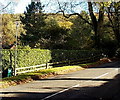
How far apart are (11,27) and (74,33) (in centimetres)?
2315

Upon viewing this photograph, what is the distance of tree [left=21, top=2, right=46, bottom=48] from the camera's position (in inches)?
2295

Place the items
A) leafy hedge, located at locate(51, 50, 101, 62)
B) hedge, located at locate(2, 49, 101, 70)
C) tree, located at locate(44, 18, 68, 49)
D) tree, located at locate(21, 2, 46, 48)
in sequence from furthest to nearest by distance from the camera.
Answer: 1. tree, located at locate(21, 2, 46, 48)
2. tree, located at locate(44, 18, 68, 49)
3. leafy hedge, located at locate(51, 50, 101, 62)
4. hedge, located at locate(2, 49, 101, 70)

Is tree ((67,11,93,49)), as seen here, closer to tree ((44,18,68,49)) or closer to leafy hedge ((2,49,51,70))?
tree ((44,18,68,49))

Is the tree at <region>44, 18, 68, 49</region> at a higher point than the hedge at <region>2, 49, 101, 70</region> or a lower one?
higher

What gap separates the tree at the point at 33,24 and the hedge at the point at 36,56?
1724cm

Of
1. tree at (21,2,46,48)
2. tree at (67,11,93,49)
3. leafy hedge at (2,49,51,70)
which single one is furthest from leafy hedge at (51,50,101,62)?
tree at (21,2,46,48)

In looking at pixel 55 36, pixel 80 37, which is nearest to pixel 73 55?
pixel 55 36

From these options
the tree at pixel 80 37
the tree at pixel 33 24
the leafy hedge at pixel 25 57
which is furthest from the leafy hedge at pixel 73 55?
the tree at pixel 33 24

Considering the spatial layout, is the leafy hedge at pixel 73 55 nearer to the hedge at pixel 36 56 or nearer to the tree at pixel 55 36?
the hedge at pixel 36 56

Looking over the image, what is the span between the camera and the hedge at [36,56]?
23.0 metres

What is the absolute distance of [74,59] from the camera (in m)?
38.8

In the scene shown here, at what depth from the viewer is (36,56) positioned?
2870 cm

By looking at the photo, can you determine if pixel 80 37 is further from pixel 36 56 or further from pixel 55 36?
pixel 36 56

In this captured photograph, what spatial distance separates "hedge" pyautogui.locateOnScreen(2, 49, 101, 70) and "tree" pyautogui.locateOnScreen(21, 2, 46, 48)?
1724 cm
